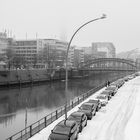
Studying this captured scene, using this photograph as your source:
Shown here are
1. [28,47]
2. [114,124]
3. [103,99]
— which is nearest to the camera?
[114,124]

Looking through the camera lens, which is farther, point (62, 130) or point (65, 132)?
point (62, 130)

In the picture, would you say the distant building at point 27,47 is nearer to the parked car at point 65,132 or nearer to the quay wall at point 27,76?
the quay wall at point 27,76

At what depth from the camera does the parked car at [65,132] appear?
18.6 m

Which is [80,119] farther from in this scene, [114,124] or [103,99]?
[103,99]

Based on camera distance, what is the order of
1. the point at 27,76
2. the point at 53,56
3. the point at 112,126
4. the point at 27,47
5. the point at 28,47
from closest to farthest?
1. the point at 112,126
2. the point at 27,76
3. the point at 53,56
4. the point at 28,47
5. the point at 27,47

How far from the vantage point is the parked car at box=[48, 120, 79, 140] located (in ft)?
61.0

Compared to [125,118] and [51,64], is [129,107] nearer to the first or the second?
[125,118]

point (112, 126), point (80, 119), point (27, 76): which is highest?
point (27, 76)

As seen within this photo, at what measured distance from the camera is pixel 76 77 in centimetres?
13625

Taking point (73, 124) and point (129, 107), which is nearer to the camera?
point (73, 124)

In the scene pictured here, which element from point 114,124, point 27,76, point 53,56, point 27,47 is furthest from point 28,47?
point 114,124

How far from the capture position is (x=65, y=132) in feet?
62.2

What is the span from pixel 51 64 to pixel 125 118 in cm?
12370

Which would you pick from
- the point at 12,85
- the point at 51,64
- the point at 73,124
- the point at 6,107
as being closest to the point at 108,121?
the point at 73,124
